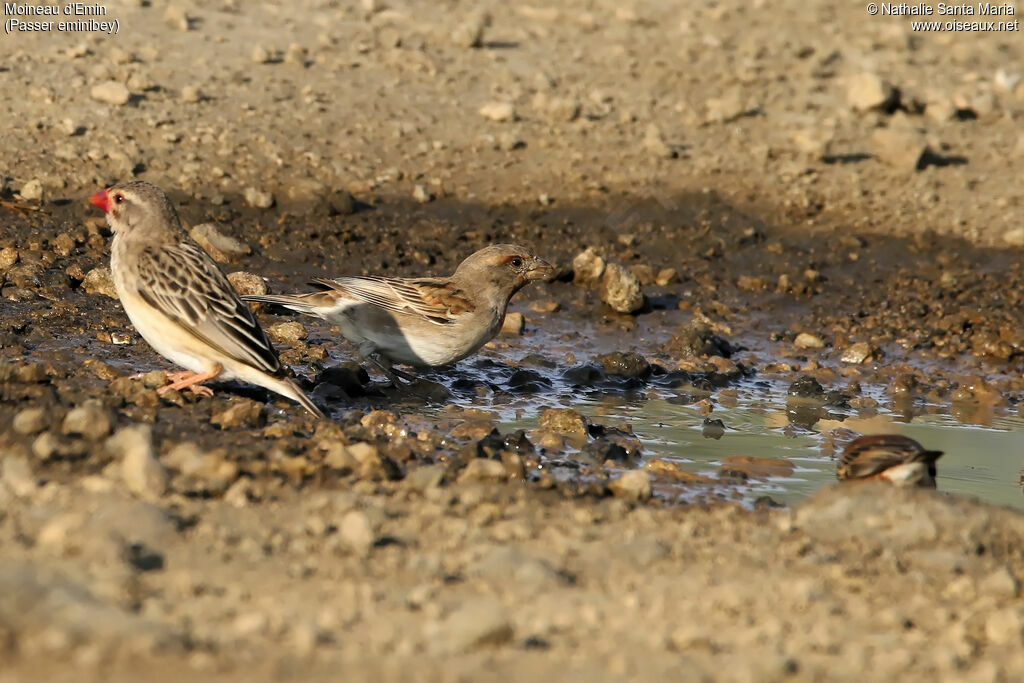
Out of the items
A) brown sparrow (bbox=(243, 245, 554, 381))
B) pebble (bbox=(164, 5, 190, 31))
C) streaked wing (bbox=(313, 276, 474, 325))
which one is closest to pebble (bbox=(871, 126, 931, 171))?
brown sparrow (bbox=(243, 245, 554, 381))

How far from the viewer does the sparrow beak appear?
355 inches

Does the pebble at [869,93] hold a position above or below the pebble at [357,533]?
above

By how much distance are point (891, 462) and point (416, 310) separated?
3249mm

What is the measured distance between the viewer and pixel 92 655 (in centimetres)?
379

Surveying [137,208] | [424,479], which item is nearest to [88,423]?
[424,479]

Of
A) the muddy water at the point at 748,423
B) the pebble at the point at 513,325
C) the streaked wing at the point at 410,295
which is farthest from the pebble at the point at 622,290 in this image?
the streaked wing at the point at 410,295

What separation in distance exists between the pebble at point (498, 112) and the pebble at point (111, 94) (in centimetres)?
321

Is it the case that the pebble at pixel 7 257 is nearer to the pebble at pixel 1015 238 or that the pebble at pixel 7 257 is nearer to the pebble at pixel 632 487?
the pebble at pixel 632 487

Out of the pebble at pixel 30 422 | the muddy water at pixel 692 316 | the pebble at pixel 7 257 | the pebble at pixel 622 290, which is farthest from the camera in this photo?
the pebble at pixel 622 290

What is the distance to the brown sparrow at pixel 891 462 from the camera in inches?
259

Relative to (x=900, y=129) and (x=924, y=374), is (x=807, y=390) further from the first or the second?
(x=900, y=129)

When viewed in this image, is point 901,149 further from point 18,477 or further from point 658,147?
point 18,477

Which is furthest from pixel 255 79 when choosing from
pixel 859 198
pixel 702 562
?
pixel 702 562

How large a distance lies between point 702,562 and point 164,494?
216 cm
